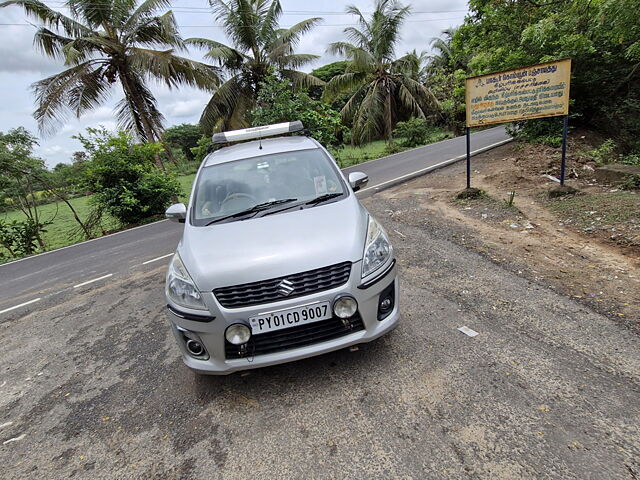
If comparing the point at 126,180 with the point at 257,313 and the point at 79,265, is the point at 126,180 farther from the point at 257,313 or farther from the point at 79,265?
the point at 257,313

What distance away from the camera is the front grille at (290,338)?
2189 millimetres

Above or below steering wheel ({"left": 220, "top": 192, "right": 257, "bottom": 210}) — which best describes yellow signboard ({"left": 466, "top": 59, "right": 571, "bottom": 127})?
above

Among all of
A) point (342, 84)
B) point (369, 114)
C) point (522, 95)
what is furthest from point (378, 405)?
point (342, 84)

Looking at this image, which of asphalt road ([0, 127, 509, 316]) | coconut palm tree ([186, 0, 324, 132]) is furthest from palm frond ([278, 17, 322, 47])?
asphalt road ([0, 127, 509, 316])

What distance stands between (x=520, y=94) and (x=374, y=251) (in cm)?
553

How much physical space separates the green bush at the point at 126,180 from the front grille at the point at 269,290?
31.5 feet

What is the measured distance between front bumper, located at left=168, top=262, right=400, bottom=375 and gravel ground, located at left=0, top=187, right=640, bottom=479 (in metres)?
0.35

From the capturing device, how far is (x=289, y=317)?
2.13m

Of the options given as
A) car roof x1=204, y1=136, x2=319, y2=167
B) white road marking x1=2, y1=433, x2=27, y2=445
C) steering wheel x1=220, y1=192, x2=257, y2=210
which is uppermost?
car roof x1=204, y1=136, x2=319, y2=167

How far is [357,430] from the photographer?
2.03 metres

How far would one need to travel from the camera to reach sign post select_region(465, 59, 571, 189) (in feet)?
18.2

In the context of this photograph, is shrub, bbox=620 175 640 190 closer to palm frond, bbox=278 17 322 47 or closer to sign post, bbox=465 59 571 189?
sign post, bbox=465 59 571 189

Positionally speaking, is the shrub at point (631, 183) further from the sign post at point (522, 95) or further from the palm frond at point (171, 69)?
the palm frond at point (171, 69)

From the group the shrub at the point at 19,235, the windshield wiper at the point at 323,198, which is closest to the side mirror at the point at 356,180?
the windshield wiper at the point at 323,198
